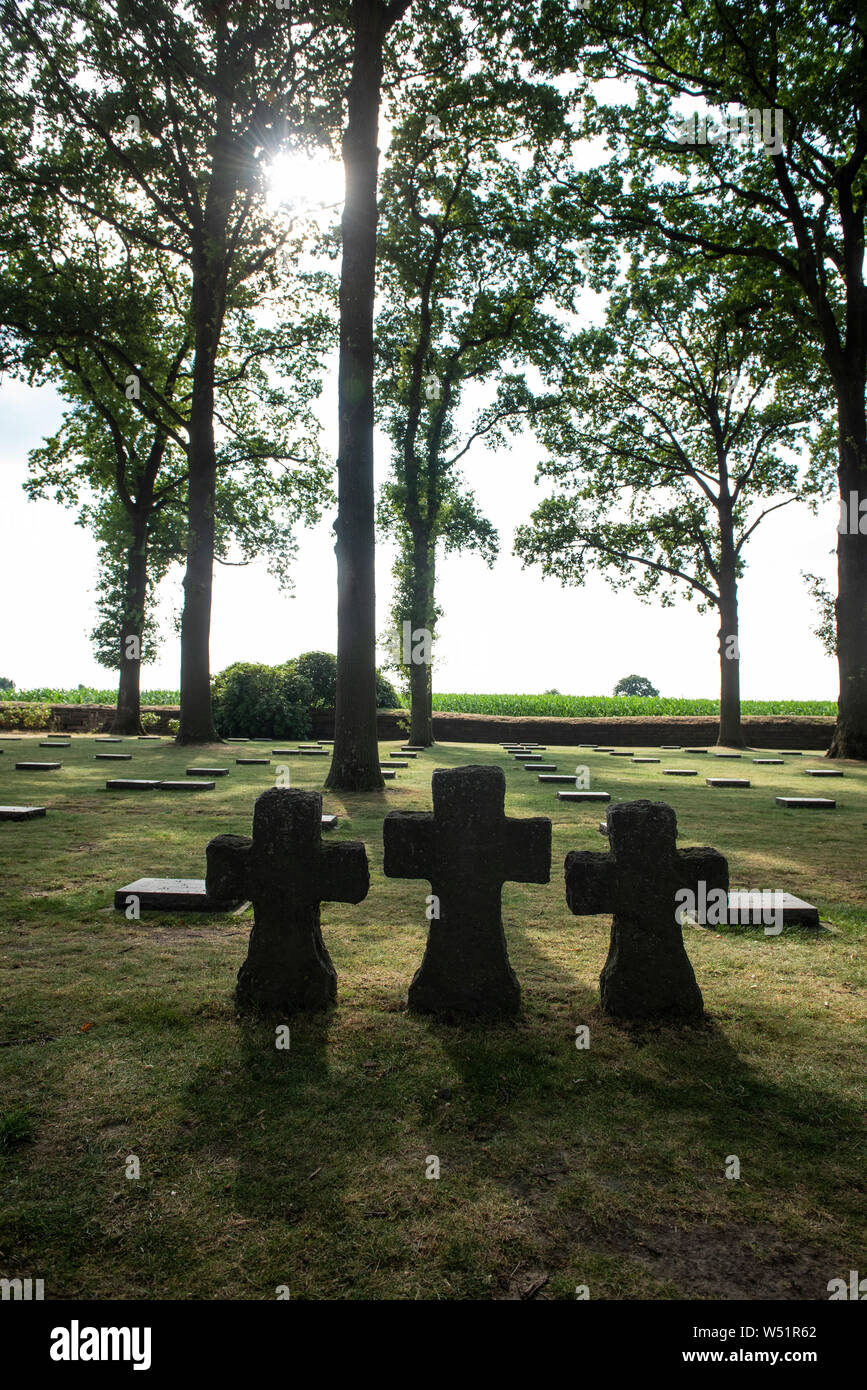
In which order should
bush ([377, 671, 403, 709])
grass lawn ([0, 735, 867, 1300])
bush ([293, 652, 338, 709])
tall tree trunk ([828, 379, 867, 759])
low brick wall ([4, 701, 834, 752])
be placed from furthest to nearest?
bush ([377, 671, 403, 709]) < low brick wall ([4, 701, 834, 752]) < bush ([293, 652, 338, 709]) < tall tree trunk ([828, 379, 867, 759]) < grass lawn ([0, 735, 867, 1300])

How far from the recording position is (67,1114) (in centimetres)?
268

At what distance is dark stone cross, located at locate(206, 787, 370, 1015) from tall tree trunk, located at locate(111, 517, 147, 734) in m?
23.0

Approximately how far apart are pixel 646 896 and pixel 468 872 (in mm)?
840

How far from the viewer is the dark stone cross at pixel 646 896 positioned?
348cm

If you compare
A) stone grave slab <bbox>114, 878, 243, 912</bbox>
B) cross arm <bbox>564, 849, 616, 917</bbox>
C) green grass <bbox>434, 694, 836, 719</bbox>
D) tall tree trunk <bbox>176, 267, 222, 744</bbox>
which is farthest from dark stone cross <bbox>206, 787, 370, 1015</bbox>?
green grass <bbox>434, 694, 836, 719</bbox>

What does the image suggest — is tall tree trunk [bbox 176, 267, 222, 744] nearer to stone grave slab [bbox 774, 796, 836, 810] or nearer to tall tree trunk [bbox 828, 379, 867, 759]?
stone grave slab [bbox 774, 796, 836, 810]

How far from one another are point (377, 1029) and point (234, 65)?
2016 centimetres

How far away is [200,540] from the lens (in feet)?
63.9

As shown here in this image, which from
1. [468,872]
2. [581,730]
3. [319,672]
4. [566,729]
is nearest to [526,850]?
[468,872]

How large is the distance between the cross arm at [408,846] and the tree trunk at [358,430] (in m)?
7.95

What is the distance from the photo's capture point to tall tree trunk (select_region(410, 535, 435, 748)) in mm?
20703

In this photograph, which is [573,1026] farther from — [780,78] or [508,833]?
[780,78]

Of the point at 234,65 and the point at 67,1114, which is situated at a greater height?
the point at 234,65
